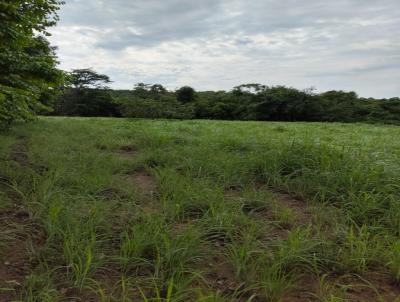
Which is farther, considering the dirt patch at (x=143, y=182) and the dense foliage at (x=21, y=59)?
the dense foliage at (x=21, y=59)

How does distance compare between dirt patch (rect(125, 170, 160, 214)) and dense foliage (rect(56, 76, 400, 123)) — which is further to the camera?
dense foliage (rect(56, 76, 400, 123))

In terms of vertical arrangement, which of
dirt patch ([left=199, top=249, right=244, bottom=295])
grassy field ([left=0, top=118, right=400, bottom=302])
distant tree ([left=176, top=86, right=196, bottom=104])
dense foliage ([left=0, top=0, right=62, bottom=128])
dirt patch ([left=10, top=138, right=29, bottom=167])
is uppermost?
distant tree ([left=176, top=86, right=196, bottom=104])

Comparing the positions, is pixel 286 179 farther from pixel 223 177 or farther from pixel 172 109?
pixel 172 109

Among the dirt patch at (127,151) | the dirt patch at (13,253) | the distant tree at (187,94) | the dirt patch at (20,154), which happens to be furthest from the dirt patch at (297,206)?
the distant tree at (187,94)

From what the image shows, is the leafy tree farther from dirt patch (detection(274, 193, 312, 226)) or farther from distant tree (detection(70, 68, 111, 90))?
dirt patch (detection(274, 193, 312, 226))

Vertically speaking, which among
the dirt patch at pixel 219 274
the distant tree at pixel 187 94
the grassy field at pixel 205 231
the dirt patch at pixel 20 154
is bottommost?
the dirt patch at pixel 219 274

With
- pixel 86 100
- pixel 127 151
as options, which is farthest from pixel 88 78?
pixel 127 151

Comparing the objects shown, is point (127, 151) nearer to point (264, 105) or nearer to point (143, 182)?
point (143, 182)

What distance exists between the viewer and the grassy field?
2008 millimetres

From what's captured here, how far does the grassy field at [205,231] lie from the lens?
2008 mm

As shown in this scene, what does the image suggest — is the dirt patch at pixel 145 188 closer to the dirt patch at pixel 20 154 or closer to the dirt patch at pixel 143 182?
the dirt patch at pixel 143 182

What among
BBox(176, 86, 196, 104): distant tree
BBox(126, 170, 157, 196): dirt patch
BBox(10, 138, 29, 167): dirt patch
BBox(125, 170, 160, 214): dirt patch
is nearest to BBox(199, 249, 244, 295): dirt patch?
BBox(125, 170, 160, 214): dirt patch

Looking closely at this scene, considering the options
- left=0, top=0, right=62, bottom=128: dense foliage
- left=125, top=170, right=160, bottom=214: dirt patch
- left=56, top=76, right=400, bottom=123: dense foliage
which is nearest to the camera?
left=125, top=170, right=160, bottom=214: dirt patch

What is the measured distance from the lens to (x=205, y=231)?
8.61 feet
